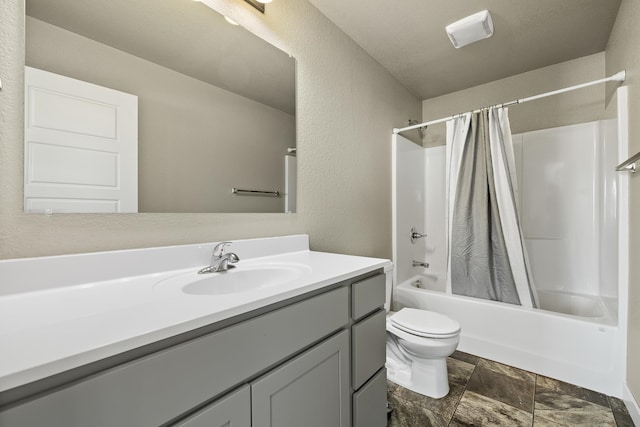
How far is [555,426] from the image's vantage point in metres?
1.31

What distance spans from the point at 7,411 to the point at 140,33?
112 cm

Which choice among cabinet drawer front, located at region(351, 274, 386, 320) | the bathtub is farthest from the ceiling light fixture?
the bathtub

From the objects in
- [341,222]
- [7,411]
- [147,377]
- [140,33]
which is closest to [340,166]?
[341,222]

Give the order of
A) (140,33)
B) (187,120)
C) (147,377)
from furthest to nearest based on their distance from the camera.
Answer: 1. (187,120)
2. (140,33)
3. (147,377)

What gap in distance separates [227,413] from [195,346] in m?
0.19

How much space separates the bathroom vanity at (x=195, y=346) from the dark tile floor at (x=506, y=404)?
40cm

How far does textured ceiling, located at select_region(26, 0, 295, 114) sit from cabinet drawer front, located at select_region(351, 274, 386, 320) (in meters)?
0.99

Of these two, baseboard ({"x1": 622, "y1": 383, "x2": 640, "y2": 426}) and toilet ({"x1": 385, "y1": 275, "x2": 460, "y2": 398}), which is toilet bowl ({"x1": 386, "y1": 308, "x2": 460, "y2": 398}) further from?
baseboard ({"x1": 622, "y1": 383, "x2": 640, "y2": 426})

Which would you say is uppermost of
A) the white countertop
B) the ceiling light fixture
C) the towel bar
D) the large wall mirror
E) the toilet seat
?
the ceiling light fixture

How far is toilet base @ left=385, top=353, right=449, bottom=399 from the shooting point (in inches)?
60.9

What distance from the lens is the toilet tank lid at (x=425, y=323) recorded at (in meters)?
1.50

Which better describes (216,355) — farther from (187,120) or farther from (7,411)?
(187,120)

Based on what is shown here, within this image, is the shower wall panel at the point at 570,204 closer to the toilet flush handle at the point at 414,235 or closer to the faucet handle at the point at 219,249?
the toilet flush handle at the point at 414,235

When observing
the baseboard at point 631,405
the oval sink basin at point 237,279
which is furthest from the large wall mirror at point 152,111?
the baseboard at point 631,405
